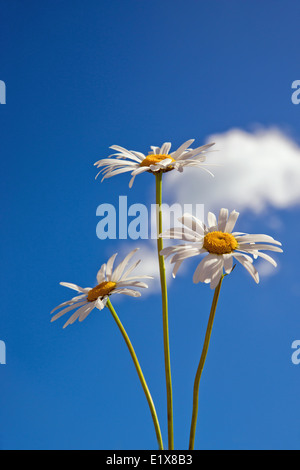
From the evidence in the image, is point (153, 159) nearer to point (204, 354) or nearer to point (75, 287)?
point (75, 287)

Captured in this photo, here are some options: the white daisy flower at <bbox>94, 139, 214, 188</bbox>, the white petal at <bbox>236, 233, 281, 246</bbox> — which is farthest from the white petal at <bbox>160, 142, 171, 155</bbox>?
the white petal at <bbox>236, 233, 281, 246</bbox>

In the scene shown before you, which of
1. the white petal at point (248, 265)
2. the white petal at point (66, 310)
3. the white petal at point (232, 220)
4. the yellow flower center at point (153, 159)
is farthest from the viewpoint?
the yellow flower center at point (153, 159)

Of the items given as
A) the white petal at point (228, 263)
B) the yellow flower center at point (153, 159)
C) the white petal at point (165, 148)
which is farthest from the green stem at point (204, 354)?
the white petal at point (165, 148)

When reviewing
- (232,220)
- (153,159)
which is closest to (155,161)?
(153,159)

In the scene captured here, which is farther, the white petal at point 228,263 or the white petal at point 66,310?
the white petal at point 66,310

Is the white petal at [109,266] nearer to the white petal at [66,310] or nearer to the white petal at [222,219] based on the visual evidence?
the white petal at [66,310]
